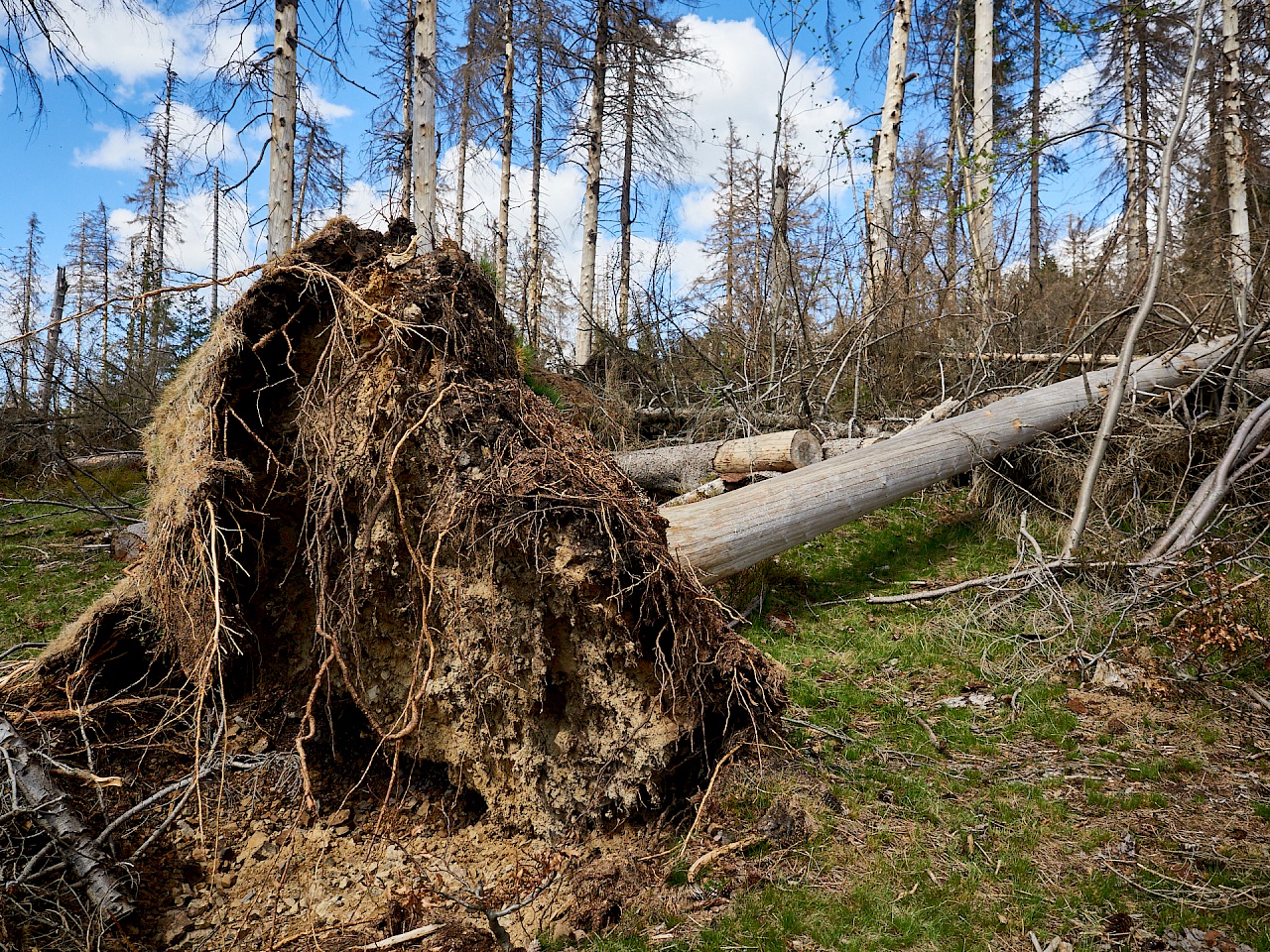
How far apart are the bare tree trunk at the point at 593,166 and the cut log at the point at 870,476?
9.77 m

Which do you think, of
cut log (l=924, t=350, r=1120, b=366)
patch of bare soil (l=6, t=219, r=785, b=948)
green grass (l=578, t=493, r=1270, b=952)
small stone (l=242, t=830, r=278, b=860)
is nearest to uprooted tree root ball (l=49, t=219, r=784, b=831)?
patch of bare soil (l=6, t=219, r=785, b=948)

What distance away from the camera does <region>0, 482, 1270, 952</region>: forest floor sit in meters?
2.81

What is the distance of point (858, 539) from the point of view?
6.96 metres

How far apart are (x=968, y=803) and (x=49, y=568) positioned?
8644 mm

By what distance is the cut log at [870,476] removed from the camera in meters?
5.17

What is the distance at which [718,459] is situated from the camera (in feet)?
23.4

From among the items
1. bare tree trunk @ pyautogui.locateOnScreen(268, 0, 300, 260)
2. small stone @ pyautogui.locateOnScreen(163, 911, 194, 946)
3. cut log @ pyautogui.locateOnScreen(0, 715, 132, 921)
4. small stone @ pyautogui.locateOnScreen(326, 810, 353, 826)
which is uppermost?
bare tree trunk @ pyautogui.locateOnScreen(268, 0, 300, 260)

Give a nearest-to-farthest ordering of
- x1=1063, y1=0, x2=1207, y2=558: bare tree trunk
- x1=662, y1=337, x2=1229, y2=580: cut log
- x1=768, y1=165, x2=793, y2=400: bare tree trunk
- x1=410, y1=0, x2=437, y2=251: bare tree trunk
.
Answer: x1=662, y1=337, x2=1229, y2=580: cut log
x1=1063, y1=0, x2=1207, y2=558: bare tree trunk
x1=768, y1=165, x2=793, y2=400: bare tree trunk
x1=410, y1=0, x2=437, y2=251: bare tree trunk

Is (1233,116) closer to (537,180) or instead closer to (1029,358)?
(1029,358)

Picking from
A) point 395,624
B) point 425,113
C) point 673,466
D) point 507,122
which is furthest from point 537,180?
point 395,624

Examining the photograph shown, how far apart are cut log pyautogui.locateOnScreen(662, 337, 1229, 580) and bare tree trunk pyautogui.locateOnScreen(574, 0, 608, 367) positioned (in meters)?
Answer: 9.77

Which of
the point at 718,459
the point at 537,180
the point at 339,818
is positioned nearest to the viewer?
the point at 339,818

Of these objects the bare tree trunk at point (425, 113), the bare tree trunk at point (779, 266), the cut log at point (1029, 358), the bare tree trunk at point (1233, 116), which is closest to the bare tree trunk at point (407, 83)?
the bare tree trunk at point (425, 113)

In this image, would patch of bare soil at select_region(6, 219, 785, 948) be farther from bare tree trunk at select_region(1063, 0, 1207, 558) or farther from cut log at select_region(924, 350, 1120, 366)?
cut log at select_region(924, 350, 1120, 366)
